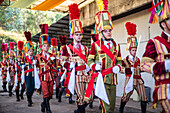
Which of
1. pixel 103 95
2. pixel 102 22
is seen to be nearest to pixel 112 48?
pixel 102 22

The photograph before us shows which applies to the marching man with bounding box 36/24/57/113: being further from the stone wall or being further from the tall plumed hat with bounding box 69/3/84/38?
the stone wall

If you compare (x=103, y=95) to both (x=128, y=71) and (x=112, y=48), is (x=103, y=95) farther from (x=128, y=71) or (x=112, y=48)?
(x=128, y=71)

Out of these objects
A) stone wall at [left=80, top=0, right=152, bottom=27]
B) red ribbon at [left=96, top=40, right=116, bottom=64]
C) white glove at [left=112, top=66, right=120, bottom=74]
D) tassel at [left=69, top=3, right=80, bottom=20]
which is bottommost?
white glove at [left=112, top=66, right=120, bottom=74]

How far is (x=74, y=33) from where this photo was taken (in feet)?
19.6

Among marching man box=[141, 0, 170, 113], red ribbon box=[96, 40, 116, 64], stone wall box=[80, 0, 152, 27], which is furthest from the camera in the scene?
stone wall box=[80, 0, 152, 27]

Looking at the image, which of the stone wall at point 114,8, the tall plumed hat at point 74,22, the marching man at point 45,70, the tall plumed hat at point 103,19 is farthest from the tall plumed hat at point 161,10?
the stone wall at point 114,8

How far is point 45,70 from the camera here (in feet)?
22.7

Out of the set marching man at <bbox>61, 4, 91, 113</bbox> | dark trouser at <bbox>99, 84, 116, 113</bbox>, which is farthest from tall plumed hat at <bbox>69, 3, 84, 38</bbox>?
dark trouser at <bbox>99, 84, 116, 113</bbox>

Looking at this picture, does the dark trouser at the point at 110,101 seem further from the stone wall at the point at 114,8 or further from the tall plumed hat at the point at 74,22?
the stone wall at the point at 114,8

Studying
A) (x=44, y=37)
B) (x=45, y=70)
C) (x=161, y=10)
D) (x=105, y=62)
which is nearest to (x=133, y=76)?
(x=105, y=62)

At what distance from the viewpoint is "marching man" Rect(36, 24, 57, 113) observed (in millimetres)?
6641

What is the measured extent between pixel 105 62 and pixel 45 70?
2.94 meters

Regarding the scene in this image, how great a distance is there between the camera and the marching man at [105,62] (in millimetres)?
4223

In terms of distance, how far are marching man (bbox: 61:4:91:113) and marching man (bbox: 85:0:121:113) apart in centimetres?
97
